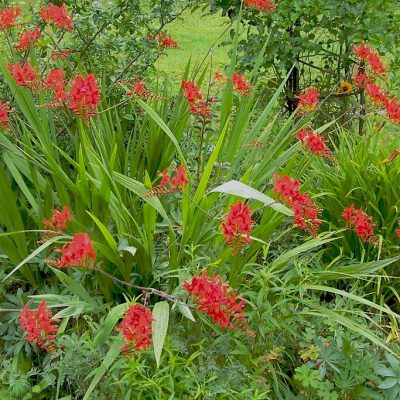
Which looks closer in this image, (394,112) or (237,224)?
(237,224)

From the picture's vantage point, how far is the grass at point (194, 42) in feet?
22.5

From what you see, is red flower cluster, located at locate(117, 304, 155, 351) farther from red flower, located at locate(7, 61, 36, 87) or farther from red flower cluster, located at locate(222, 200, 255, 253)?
red flower, located at locate(7, 61, 36, 87)

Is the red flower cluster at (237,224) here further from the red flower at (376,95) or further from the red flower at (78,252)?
the red flower at (376,95)

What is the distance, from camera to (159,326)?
1854 millimetres

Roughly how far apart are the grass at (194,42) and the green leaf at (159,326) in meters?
4.15

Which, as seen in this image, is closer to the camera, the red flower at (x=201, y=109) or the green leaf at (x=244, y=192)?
the green leaf at (x=244, y=192)

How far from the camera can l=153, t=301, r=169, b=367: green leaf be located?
1754 mm

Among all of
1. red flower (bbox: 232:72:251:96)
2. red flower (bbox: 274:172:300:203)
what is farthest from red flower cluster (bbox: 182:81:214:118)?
red flower (bbox: 274:172:300:203)

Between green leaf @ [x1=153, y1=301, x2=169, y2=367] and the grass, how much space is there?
415cm

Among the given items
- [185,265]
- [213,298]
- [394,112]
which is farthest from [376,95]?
[213,298]

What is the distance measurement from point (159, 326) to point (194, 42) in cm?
675

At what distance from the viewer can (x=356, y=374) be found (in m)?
2.04

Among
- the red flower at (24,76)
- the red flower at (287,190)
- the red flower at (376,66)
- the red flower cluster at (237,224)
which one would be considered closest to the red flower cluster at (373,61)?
the red flower at (376,66)

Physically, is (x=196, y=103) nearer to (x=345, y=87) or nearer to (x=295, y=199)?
(x=295, y=199)
